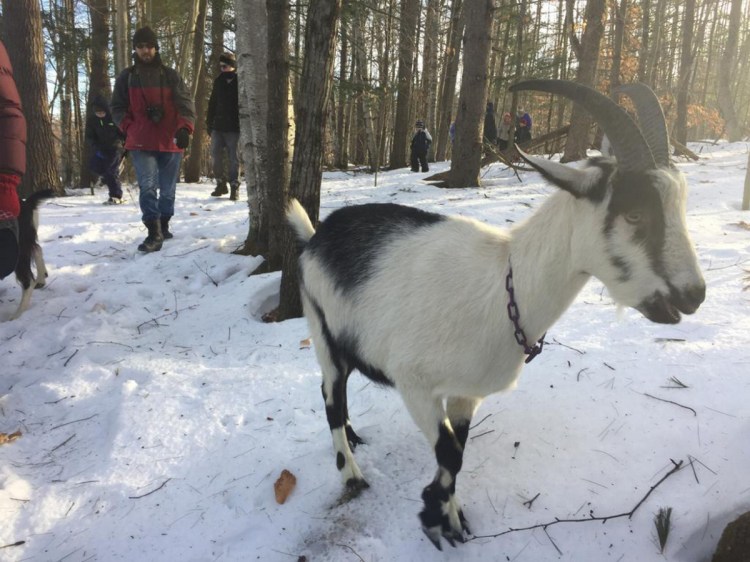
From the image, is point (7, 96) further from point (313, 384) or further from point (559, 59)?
point (559, 59)

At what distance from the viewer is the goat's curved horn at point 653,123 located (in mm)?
1686

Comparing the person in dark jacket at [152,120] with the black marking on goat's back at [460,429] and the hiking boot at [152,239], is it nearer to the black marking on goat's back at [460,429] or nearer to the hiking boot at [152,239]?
the hiking boot at [152,239]

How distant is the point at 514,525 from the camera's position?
204cm

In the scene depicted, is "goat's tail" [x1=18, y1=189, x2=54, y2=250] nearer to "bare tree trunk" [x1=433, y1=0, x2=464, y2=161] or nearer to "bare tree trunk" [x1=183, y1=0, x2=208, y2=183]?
"bare tree trunk" [x1=183, y1=0, x2=208, y2=183]

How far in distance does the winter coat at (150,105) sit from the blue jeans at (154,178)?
4.6 inches

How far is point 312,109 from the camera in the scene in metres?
3.57

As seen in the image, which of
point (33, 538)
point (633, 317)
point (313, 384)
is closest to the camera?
point (33, 538)

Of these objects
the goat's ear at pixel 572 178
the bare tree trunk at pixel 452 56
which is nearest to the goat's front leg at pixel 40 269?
the goat's ear at pixel 572 178

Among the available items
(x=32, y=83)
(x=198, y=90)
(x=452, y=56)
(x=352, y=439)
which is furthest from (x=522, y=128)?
(x=352, y=439)

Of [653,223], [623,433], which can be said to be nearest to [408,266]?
[653,223]

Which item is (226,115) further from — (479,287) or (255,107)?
(479,287)

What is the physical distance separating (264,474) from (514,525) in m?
1.27

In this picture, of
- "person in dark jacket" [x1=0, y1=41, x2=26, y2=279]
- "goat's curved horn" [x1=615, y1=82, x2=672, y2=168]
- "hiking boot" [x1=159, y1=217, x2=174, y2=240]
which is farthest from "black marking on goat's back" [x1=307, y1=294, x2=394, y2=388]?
"hiking boot" [x1=159, y1=217, x2=174, y2=240]

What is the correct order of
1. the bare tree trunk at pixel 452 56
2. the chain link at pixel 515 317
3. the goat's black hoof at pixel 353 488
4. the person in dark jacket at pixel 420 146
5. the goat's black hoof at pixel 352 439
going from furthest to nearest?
the bare tree trunk at pixel 452 56, the person in dark jacket at pixel 420 146, the goat's black hoof at pixel 352 439, the goat's black hoof at pixel 353 488, the chain link at pixel 515 317
